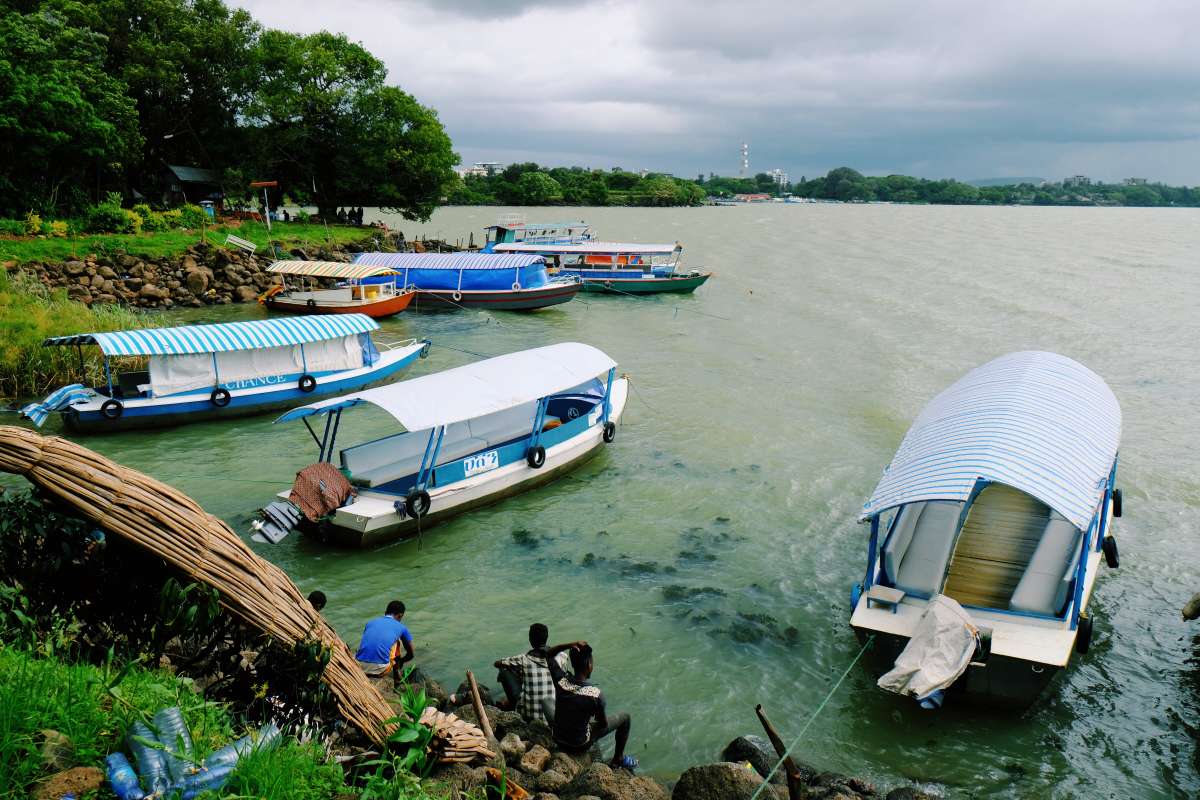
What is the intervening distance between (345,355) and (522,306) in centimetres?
→ 1546

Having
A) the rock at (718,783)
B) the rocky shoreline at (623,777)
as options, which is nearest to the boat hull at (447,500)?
the rocky shoreline at (623,777)

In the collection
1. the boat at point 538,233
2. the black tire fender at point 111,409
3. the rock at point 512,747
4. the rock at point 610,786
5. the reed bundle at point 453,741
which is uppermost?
the boat at point 538,233

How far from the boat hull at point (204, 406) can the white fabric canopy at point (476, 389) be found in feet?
17.3

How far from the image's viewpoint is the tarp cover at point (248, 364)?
1772 centimetres

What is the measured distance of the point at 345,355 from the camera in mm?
20531

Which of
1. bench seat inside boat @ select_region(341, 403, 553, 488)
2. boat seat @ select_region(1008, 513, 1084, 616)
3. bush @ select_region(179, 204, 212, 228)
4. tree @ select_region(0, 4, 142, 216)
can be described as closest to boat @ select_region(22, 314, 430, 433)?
bench seat inside boat @ select_region(341, 403, 553, 488)

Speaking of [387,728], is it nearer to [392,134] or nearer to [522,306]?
[522,306]

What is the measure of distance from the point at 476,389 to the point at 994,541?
8.18m

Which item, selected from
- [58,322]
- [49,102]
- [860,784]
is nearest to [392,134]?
[49,102]

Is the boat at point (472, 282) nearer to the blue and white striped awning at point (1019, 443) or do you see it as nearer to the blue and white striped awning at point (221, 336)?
the blue and white striped awning at point (221, 336)

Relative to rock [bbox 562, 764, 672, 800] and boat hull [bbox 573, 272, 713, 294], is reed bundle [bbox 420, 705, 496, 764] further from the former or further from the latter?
boat hull [bbox 573, 272, 713, 294]

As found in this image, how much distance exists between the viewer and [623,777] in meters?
7.02

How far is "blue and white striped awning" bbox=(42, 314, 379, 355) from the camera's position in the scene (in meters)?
16.8

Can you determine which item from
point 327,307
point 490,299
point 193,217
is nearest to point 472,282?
point 490,299
